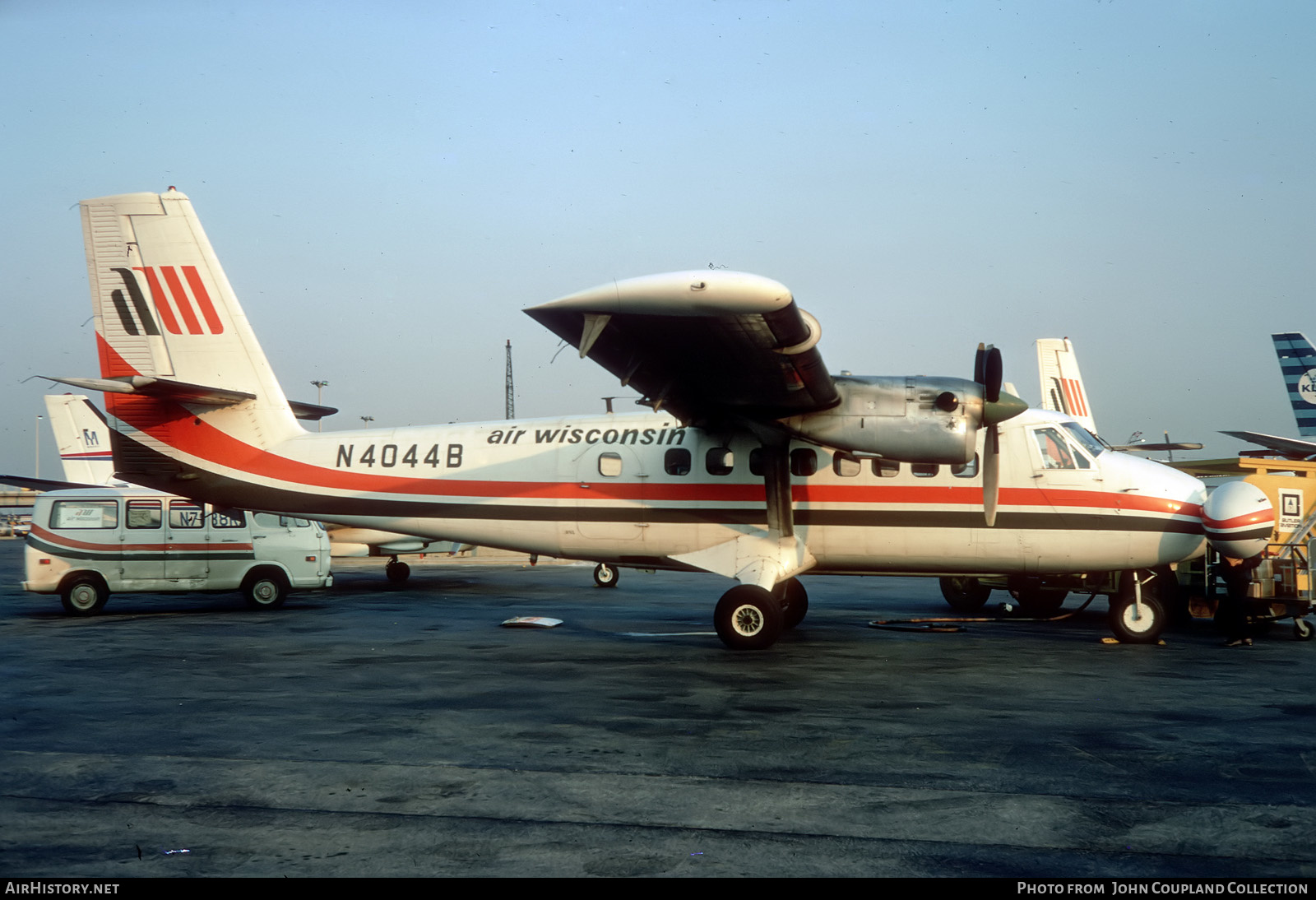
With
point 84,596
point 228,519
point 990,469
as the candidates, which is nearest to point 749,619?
point 990,469

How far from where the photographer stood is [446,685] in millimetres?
10195

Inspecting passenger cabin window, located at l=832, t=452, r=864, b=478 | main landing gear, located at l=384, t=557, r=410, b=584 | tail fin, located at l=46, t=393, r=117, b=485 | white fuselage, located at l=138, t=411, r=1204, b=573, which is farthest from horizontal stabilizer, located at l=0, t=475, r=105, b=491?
passenger cabin window, located at l=832, t=452, r=864, b=478

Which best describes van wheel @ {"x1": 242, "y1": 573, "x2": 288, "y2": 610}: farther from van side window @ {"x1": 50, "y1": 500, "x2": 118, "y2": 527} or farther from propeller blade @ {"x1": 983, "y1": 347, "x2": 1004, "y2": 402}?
propeller blade @ {"x1": 983, "y1": 347, "x2": 1004, "y2": 402}

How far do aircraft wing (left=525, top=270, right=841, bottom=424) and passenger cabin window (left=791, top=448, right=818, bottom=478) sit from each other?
1.43 metres

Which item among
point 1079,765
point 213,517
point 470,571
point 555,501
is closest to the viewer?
point 1079,765

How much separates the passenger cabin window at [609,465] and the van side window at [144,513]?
1011cm

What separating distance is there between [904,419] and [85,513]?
1580cm

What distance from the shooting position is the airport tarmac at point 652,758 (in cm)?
498

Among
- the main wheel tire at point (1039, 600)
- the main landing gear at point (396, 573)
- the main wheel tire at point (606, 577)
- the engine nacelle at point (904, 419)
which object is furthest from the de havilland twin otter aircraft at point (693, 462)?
the main landing gear at point (396, 573)

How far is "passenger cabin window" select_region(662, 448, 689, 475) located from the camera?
14312 millimetres

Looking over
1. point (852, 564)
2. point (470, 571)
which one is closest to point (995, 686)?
point (852, 564)

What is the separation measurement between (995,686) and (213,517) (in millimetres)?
15698

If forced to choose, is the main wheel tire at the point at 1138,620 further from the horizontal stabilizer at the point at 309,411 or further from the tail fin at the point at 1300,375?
the tail fin at the point at 1300,375

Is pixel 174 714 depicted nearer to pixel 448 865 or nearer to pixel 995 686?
pixel 448 865
